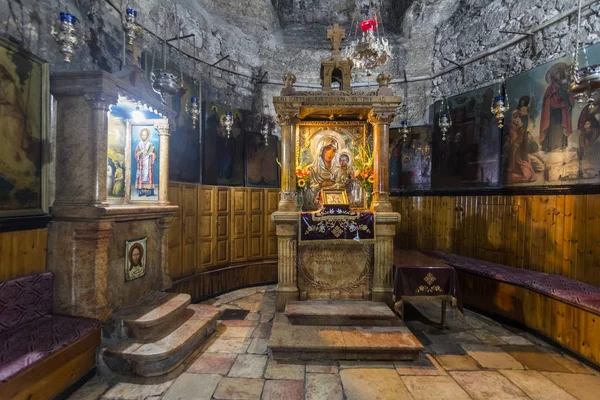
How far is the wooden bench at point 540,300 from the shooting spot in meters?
3.79

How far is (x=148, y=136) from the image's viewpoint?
4.91 m

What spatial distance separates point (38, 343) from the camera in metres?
2.82

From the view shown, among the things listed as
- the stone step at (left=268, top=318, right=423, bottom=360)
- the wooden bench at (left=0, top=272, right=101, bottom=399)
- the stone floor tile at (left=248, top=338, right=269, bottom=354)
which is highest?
the wooden bench at (left=0, top=272, right=101, bottom=399)

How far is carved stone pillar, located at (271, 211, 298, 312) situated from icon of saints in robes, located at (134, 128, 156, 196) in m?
2.28

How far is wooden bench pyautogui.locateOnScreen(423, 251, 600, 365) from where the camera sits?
379cm

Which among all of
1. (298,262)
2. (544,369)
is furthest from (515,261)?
(298,262)

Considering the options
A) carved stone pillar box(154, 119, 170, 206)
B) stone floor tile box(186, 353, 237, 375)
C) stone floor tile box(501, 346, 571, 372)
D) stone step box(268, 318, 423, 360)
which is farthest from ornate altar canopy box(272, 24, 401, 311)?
carved stone pillar box(154, 119, 170, 206)

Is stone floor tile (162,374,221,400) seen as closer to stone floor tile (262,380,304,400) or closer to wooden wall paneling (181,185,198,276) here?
stone floor tile (262,380,304,400)

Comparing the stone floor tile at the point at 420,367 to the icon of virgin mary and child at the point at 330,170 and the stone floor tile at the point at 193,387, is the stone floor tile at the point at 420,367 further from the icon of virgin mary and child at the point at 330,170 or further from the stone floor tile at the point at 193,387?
the icon of virgin mary and child at the point at 330,170

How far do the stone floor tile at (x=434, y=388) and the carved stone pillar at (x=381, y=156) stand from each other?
259 centimetres

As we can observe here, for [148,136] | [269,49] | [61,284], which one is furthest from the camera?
[269,49]

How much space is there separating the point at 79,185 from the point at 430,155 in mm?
7456

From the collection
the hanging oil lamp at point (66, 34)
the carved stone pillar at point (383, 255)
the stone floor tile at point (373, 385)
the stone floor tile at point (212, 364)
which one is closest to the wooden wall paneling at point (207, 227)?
the stone floor tile at point (212, 364)

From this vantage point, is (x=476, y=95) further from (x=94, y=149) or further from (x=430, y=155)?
(x=94, y=149)
